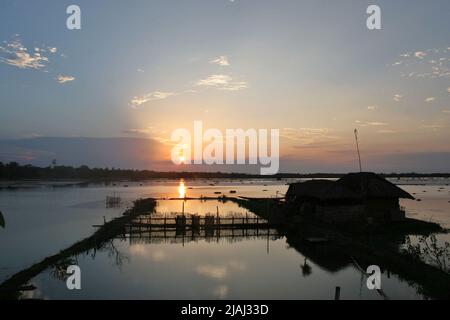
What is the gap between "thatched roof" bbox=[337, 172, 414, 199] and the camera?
38250 millimetres

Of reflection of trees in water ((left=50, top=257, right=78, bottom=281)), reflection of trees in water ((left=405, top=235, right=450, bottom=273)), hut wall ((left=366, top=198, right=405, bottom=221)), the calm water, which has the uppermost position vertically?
hut wall ((left=366, top=198, right=405, bottom=221))

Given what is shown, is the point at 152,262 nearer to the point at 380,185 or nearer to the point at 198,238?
the point at 198,238

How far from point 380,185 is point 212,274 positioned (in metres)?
24.3

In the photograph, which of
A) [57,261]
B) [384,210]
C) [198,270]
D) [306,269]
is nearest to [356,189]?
[384,210]

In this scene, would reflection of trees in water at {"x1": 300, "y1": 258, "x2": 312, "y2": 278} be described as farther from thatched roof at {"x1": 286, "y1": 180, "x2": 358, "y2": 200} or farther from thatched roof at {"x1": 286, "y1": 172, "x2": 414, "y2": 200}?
thatched roof at {"x1": 286, "y1": 172, "x2": 414, "y2": 200}

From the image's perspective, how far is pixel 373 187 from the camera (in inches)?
1524

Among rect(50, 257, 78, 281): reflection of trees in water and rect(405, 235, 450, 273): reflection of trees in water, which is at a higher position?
rect(405, 235, 450, 273): reflection of trees in water

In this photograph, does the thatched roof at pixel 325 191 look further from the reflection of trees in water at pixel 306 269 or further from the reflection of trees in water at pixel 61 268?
the reflection of trees in water at pixel 61 268

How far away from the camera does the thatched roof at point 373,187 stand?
38250 millimetres

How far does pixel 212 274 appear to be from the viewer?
22.2 metres

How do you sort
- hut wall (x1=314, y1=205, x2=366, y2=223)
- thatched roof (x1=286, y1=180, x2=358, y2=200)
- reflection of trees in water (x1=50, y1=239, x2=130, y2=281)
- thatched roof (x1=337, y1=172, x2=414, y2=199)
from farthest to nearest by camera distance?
thatched roof (x1=337, y1=172, x2=414, y2=199) → hut wall (x1=314, y1=205, x2=366, y2=223) → thatched roof (x1=286, y1=180, x2=358, y2=200) → reflection of trees in water (x1=50, y1=239, x2=130, y2=281)

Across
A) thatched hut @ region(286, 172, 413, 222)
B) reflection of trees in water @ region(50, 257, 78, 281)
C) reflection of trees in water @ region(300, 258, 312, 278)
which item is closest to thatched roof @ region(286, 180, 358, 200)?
thatched hut @ region(286, 172, 413, 222)

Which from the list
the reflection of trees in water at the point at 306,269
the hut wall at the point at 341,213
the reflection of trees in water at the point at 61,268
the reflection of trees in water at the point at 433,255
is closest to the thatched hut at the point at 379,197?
the hut wall at the point at 341,213
